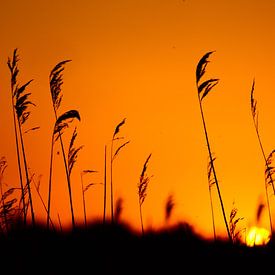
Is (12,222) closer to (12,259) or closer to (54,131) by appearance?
(12,259)

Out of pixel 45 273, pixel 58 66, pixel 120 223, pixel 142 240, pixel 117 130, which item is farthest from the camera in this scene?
pixel 120 223

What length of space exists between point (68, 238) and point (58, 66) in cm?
149

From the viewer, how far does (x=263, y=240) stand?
185 inches

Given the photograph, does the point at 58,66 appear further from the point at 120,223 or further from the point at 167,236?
the point at 167,236

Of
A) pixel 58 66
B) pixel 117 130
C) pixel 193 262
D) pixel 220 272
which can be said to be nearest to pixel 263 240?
pixel 193 262

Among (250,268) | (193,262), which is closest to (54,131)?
(193,262)

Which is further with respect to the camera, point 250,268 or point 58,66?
point 58,66

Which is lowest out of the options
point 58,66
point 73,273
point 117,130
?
point 73,273

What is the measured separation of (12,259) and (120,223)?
2.07 m

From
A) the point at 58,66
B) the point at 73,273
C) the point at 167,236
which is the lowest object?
the point at 167,236

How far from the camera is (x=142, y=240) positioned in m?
5.07

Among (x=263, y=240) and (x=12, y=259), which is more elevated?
(x=12, y=259)

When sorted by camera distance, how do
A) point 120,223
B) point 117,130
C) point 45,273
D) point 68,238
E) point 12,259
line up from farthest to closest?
point 120,223 < point 117,130 < point 68,238 < point 12,259 < point 45,273

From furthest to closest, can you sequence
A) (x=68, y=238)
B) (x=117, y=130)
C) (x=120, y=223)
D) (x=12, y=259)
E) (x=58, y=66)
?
(x=120, y=223), (x=117, y=130), (x=68, y=238), (x=58, y=66), (x=12, y=259)
